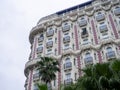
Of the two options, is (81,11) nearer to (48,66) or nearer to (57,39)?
(57,39)

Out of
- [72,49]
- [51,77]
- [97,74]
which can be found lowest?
[97,74]

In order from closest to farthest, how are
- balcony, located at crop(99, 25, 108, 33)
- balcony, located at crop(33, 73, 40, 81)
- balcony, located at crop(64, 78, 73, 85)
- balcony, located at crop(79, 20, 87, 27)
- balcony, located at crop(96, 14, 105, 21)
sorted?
1. balcony, located at crop(64, 78, 73, 85)
2. balcony, located at crop(33, 73, 40, 81)
3. balcony, located at crop(99, 25, 108, 33)
4. balcony, located at crop(96, 14, 105, 21)
5. balcony, located at crop(79, 20, 87, 27)

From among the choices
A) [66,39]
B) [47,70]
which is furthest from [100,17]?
[47,70]

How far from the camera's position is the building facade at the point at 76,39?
41.7 metres

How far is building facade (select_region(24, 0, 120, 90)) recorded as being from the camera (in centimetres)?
4172

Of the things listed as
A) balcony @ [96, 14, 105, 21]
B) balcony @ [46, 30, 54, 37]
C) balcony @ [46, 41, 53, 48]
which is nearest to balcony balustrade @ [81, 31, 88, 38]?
balcony @ [96, 14, 105, 21]

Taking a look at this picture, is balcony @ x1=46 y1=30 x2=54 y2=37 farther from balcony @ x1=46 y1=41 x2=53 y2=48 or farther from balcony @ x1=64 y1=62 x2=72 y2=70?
balcony @ x1=64 y1=62 x2=72 y2=70

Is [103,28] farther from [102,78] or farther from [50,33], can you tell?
[102,78]

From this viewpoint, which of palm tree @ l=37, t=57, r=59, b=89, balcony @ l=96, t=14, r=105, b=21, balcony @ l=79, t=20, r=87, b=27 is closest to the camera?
palm tree @ l=37, t=57, r=59, b=89

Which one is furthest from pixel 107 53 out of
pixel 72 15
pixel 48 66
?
pixel 72 15

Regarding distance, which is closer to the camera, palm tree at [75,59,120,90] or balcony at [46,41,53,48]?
palm tree at [75,59,120,90]

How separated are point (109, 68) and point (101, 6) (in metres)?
37.3

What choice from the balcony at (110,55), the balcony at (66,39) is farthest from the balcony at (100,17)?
the balcony at (110,55)

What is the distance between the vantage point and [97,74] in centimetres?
1756
